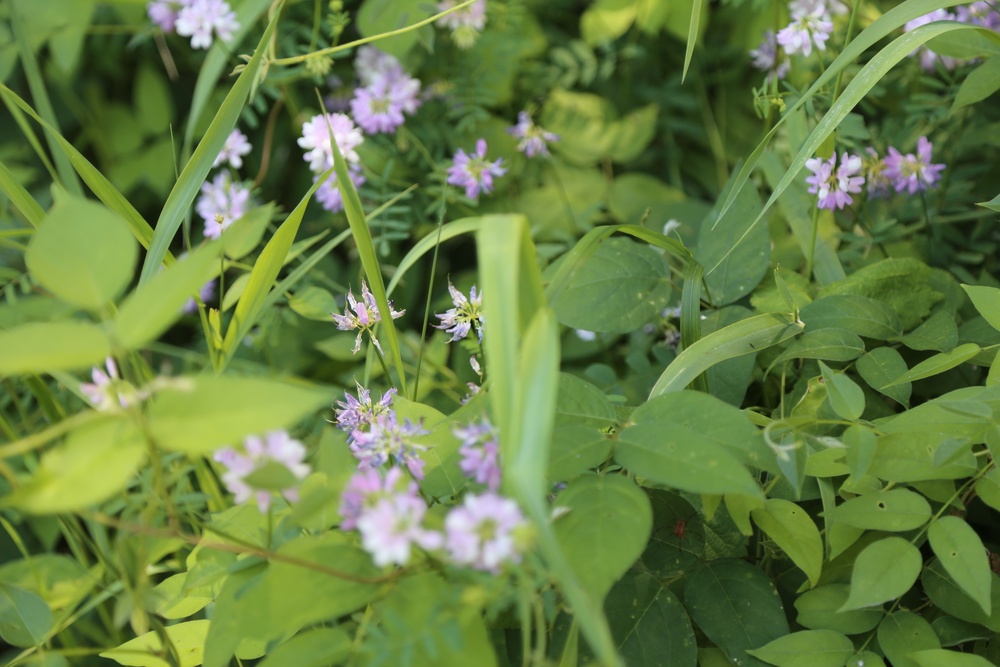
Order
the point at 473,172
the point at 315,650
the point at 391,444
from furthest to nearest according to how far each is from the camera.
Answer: the point at 473,172 < the point at 391,444 < the point at 315,650

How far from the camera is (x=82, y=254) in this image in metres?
0.64

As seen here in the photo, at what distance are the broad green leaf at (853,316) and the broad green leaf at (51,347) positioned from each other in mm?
820

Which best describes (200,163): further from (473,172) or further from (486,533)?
(486,533)

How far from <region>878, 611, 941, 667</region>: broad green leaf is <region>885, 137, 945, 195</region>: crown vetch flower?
692 mm

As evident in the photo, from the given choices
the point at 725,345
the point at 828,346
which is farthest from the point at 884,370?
the point at 725,345

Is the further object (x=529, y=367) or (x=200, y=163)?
(x=200, y=163)

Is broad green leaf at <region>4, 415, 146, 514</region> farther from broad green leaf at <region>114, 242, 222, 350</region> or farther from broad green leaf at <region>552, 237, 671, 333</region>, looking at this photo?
broad green leaf at <region>552, 237, 671, 333</region>

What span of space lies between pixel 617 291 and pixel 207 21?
88 centimetres

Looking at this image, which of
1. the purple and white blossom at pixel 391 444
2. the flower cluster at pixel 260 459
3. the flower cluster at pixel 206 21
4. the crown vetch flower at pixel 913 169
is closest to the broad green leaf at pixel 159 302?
the flower cluster at pixel 260 459

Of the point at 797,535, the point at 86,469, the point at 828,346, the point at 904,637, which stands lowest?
the point at 904,637

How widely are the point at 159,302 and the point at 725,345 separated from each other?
64 centimetres

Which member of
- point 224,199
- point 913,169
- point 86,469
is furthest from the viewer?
point 224,199

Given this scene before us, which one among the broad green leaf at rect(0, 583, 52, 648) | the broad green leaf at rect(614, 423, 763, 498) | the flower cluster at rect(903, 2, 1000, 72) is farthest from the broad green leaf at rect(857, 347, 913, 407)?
the broad green leaf at rect(0, 583, 52, 648)

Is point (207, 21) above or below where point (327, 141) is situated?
above
